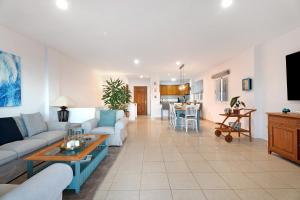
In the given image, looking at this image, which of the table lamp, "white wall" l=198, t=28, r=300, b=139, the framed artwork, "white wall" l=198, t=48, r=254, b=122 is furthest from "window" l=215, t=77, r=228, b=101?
the table lamp

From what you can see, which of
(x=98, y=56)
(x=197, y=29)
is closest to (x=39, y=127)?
(x=98, y=56)

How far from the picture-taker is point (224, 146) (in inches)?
169

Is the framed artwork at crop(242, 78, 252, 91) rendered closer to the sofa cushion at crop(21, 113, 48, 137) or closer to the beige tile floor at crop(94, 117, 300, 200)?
the beige tile floor at crop(94, 117, 300, 200)

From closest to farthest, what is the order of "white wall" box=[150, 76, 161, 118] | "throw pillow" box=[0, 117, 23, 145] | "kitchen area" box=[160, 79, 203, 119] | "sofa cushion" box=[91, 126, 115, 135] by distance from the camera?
"throw pillow" box=[0, 117, 23, 145] → "sofa cushion" box=[91, 126, 115, 135] → "white wall" box=[150, 76, 161, 118] → "kitchen area" box=[160, 79, 203, 119]

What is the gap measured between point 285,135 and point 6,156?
4498 millimetres

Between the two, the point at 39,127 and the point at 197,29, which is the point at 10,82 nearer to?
the point at 39,127

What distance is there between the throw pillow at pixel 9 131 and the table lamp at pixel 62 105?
159cm

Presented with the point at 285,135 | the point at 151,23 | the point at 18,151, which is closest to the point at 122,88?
the point at 151,23

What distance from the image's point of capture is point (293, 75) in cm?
360

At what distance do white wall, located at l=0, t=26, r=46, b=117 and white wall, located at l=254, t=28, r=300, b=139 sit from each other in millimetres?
5866

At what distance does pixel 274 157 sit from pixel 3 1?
5.37 m

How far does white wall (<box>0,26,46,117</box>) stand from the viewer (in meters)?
3.64

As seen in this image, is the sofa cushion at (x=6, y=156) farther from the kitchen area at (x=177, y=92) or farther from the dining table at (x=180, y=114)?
the kitchen area at (x=177, y=92)

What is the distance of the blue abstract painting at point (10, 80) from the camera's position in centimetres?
347
